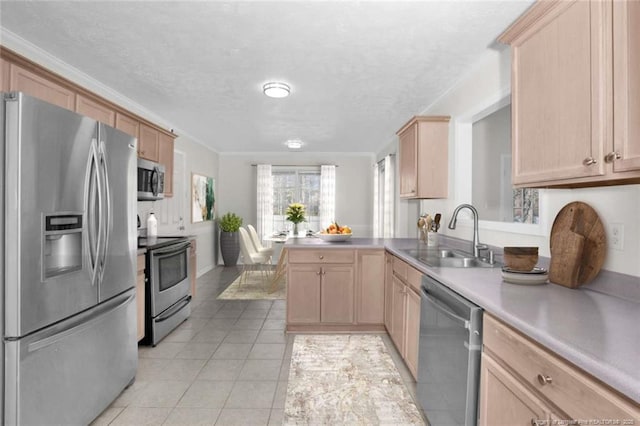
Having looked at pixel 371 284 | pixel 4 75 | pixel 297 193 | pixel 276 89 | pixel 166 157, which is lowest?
pixel 371 284

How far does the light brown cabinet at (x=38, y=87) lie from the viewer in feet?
6.79

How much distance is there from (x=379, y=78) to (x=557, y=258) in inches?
84.5

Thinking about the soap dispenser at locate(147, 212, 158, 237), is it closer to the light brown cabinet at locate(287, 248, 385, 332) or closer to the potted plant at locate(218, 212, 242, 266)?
the light brown cabinet at locate(287, 248, 385, 332)

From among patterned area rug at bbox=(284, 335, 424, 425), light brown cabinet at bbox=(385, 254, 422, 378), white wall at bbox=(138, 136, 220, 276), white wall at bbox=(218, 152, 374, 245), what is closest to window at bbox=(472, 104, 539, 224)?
light brown cabinet at bbox=(385, 254, 422, 378)

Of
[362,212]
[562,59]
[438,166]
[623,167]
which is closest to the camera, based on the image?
[623,167]

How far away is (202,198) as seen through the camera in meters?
6.50

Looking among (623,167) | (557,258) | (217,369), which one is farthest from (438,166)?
(217,369)

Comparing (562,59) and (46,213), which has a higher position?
(562,59)

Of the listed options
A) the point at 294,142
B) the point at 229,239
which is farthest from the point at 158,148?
the point at 229,239

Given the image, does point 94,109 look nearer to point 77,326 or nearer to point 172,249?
point 172,249

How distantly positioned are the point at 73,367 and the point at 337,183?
6.42 meters

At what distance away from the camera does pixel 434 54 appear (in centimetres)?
266

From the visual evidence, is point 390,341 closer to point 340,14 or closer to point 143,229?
point 340,14

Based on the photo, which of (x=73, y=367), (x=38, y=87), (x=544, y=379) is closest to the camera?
(x=544, y=379)
